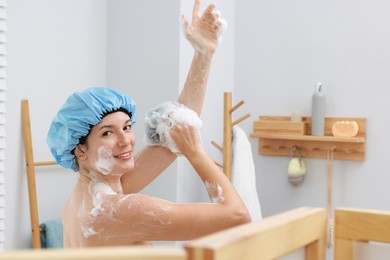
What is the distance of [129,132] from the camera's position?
5.78 ft

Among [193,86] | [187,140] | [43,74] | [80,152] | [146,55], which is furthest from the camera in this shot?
[146,55]

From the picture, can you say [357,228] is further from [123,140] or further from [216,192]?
[123,140]

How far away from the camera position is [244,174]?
2871 millimetres

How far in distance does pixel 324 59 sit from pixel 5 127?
1.59 metres

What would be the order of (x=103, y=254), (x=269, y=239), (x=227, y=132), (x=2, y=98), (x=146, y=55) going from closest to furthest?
(x=103, y=254) < (x=269, y=239) < (x=2, y=98) < (x=227, y=132) < (x=146, y=55)

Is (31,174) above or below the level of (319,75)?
below

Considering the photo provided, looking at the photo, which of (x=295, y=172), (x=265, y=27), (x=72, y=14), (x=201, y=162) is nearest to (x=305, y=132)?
(x=295, y=172)

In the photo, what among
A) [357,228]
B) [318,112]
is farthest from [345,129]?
[357,228]

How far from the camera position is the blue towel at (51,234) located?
8.57 ft

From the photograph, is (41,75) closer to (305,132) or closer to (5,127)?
(5,127)

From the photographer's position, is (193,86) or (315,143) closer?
(193,86)

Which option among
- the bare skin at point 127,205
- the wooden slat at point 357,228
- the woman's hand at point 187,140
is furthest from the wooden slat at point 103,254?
the woman's hand at point 187,140

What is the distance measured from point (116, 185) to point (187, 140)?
0.31 metres

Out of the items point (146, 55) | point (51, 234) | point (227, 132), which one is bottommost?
point (51, 234)
